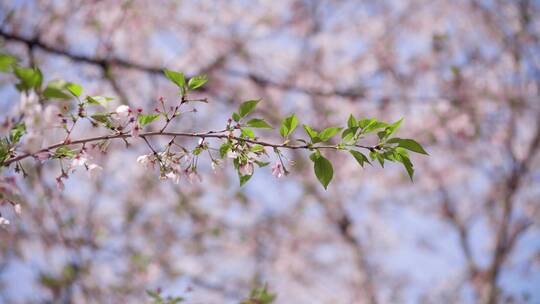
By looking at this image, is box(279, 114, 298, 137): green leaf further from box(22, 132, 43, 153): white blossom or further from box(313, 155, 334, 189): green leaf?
box(22, 132, 43, 153): white blossom

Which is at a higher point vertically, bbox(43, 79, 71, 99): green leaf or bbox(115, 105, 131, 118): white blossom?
bbox(115, 105, 131, 118): white blossom

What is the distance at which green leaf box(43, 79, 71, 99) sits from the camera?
84 centimetres

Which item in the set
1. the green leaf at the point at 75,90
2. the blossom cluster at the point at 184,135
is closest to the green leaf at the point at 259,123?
the blossom cluster at the point at 184,135

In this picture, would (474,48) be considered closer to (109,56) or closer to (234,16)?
(234,16)

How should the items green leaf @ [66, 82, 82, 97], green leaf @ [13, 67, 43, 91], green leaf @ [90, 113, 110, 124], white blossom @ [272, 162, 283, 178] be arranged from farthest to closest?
white blossom @ [272, 162, 283, 178]
green leaf @ [90, 113, 110, 124]
green leaf @ [66, 82, 82, 97]
green leaf @ [13, 67, 43, 91]

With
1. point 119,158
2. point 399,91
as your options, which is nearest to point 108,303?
point 119,158

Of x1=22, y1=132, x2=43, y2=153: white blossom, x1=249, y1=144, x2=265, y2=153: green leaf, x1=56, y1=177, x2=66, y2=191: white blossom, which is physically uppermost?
x1=249, y1=144, x2=265, y2=153: green leaf

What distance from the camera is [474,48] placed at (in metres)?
6.84

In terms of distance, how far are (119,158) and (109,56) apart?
5053mm

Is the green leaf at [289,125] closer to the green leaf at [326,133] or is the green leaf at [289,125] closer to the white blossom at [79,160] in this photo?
the green leaf at [326,133]

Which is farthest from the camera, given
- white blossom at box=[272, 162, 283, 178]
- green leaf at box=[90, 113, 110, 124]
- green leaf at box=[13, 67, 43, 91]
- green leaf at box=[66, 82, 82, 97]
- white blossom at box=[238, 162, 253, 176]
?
white blossom at box=[272, 162, 283, 178]

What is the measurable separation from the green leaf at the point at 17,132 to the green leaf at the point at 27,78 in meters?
0.17

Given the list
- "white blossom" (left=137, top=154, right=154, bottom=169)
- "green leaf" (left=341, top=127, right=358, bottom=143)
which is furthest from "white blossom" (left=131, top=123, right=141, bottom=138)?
"green leaf" (left=341, top=127, right=358, bottom=143)

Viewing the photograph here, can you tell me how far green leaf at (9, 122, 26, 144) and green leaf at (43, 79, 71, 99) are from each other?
0.64 feet
